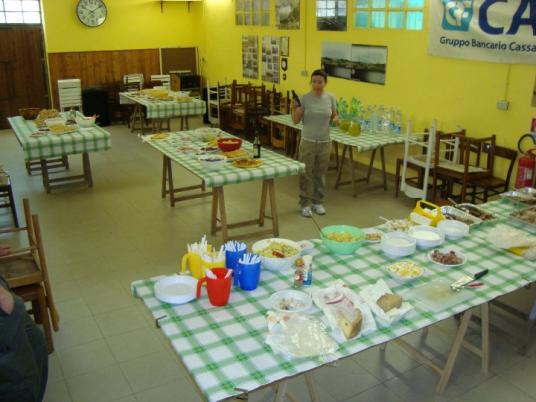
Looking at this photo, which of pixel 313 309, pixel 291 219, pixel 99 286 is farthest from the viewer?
pixel 291 219

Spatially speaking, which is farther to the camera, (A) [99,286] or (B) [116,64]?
(B) [116,64]

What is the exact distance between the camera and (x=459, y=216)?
328cm

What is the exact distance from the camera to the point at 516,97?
5.18 metres

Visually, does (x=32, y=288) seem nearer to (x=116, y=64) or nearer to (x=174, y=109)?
(x=174, y=109)

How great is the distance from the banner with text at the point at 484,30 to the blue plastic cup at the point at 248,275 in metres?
3.82

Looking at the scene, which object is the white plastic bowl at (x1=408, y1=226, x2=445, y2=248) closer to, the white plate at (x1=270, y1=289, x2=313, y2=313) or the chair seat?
the white plate at (x1=270, y1=289, x2=313, y2=313)

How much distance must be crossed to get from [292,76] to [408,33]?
2512mm

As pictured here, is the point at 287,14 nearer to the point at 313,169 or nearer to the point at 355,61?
the point at 355,61

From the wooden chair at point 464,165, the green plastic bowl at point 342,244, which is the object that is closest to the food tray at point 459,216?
the green plastic bowl at point 342,244

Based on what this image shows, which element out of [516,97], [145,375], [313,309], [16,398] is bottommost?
[145,375]

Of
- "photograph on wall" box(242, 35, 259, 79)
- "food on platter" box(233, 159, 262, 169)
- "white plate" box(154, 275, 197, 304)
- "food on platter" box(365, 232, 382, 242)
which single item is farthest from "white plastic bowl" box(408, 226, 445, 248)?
"photograph on wall" box(242, 35, 259, 79)

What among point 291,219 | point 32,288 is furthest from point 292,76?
point 32,288

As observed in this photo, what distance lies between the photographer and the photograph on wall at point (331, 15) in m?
7.11

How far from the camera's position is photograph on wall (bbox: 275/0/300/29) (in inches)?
315
